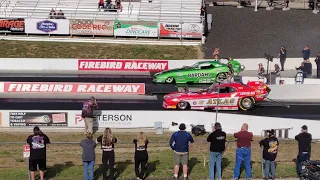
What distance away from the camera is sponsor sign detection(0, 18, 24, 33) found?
46188mm

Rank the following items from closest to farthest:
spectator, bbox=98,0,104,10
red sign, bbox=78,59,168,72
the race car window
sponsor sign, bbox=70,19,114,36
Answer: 1. the race car window
2. red sign, bbox=78,59,168,72
3. sponsor sign, bbox=70,19,114,36
4. spectator, bbox=98,0,104,10

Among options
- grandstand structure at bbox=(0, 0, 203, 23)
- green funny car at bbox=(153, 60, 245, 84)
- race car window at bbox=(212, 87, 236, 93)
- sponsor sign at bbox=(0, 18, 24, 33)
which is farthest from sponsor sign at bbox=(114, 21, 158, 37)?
race car window at bbox=(212, 87, 236, 93)

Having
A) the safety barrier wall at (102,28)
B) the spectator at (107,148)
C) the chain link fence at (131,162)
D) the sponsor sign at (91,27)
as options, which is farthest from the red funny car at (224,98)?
the sponsor sign at (91,27)

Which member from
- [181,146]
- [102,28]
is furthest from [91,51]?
[181,146]

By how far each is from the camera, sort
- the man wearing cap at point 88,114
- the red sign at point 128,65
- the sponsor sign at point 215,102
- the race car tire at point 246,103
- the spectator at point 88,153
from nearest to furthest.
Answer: the spectator at point 88,153, the man wearing cap at point 88,114, the sponsor sign at point 215,102, the race car tire at point 246,103, the red sign at point 128,65

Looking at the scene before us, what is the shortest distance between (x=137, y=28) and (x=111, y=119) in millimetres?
19721

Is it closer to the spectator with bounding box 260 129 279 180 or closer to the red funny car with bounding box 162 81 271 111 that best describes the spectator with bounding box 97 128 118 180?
the spectator with bounding box 260 129 279 180

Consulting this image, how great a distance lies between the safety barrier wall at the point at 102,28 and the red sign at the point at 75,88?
42.4 feet

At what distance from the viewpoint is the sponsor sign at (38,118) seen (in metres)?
26.8

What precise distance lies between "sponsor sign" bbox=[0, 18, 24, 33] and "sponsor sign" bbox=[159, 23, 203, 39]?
32.4 ft

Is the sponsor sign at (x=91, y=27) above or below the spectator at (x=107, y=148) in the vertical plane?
above

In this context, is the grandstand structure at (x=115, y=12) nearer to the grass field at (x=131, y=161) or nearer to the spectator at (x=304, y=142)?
the grass field at (x=131, y=161)

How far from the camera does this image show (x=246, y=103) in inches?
1173

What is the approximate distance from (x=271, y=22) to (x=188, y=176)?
1307 inches
